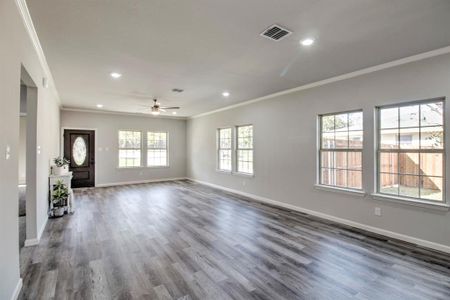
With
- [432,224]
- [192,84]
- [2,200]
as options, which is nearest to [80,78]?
[192,84]

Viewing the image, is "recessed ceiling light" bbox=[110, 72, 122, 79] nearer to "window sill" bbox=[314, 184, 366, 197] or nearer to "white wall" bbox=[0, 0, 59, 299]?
"white wall" bbox=[0, 0, 59, 299]

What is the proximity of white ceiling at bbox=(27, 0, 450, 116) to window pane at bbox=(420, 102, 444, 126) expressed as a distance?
0.83 meters

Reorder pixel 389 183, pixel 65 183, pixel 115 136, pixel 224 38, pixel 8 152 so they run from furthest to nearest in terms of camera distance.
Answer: pixel 115 136 → pixel 65 183 → pixel 389 183 → pixel 224 38 → pixel 8 152

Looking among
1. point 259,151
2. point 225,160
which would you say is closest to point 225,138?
point 225,160

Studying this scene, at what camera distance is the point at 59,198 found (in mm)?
4840

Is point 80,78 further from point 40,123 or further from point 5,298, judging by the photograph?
point 5,298

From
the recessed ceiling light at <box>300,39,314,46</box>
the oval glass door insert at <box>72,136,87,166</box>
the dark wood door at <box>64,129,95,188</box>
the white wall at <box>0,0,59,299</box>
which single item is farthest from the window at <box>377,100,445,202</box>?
the oval glass door insert at <box>72,136,87,166</box>

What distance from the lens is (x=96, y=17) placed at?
2.41 m

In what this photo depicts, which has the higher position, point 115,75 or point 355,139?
point 115,75

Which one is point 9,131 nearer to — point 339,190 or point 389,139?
point 339,190

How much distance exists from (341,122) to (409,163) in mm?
1317

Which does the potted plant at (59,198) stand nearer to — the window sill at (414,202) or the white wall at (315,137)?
the white wall at (315,137)

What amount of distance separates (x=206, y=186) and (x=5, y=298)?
659 centimetres

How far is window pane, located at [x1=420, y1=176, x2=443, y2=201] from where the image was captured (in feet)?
10.9
